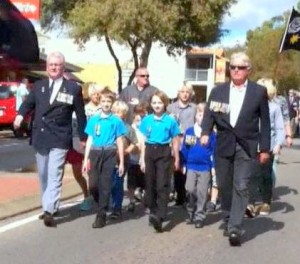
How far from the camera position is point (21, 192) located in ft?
38.1

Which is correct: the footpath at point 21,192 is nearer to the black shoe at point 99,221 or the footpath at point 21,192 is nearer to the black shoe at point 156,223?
the black shoe at point 99,221

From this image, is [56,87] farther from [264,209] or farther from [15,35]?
[264,209]

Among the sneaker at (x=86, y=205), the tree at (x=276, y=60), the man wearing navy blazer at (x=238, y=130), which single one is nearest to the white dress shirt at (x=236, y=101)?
the man wearing navy blazer at (x=238, y=130)

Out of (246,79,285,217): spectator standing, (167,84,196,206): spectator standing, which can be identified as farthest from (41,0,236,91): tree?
(246,79,285,217): spectator standing

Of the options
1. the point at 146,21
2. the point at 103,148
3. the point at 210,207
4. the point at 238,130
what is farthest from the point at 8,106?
the point at 238,130

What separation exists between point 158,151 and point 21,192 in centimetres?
295

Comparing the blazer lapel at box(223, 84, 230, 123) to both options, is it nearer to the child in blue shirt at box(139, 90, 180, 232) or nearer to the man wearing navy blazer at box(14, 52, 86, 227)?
the child in blue shirt at box(139, 90, 180, 232)

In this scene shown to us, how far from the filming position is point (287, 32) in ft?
88.8

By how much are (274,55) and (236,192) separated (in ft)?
233

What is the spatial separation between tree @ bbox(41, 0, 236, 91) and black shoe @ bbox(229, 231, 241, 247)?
106 ft

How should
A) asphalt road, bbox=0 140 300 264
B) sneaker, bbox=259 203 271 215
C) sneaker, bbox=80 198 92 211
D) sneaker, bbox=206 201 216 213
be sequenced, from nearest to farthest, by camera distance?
asphalt road, bbox=0 140 300 264
sneaker, bbox=80 198 92 211
sneaker, bbox=259 203 271 215
sneaker, bbox=206 201 216 213

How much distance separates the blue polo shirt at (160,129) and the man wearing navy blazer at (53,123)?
2.54 feet

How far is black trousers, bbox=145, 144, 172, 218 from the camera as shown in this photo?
940 cm

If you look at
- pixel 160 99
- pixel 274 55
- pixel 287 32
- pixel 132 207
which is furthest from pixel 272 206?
pixel 274 55
